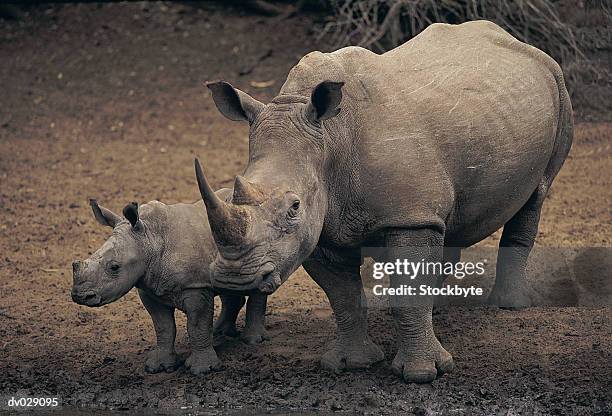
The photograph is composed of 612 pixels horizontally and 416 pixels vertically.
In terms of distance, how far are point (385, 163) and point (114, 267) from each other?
5.55ft

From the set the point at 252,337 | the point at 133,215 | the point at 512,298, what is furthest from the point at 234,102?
the point at 512,298

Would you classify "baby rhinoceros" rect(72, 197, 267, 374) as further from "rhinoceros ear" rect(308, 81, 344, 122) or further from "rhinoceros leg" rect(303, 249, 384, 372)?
"rhinoceros ear" rect(308, 81, 344, 122)

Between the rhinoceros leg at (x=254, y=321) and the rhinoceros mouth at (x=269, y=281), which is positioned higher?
the rhinoceros mouth at (x=269, y=281)

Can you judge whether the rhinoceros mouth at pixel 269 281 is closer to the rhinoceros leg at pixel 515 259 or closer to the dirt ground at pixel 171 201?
the dirt ground at pixel 171 201

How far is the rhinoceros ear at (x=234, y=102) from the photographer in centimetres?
632

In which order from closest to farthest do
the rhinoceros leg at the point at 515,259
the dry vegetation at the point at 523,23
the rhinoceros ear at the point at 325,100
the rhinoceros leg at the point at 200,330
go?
the rhinoceros ear at the point at 325,100 < the rhinoceros leg at the point at 200,330 < the rhinoceros leg at the point at 515,259 < the dry vegetation at the point at 523,23

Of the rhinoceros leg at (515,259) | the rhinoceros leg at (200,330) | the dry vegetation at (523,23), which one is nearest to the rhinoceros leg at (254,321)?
the rhinoceros leg at (200,330)

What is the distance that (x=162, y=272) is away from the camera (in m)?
6.87

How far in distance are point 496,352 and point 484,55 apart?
1.81m

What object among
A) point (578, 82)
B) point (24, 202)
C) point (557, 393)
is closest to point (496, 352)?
point (557, 393)

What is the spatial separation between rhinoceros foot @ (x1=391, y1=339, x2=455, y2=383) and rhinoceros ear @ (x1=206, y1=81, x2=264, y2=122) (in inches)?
64.9

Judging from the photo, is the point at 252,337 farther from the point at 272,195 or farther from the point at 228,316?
the point at 272,195

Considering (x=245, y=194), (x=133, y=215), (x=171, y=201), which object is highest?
(x=245, y=194)

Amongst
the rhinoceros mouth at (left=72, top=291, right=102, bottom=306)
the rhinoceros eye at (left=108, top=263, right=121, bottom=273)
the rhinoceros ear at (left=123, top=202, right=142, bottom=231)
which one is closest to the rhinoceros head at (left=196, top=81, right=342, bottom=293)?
the rhinoceros ear at (left=123, top=202, right=142, bottom=231)
